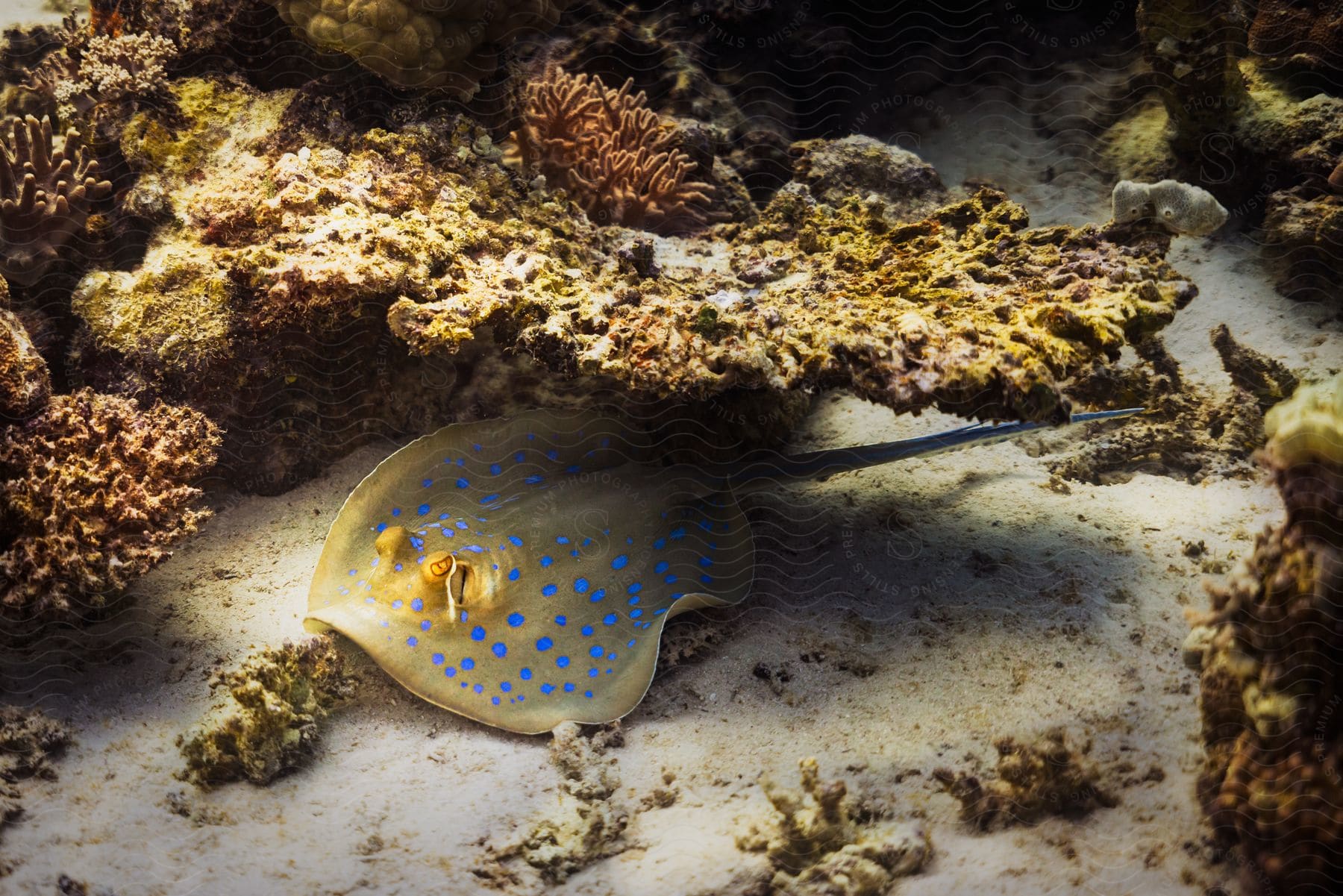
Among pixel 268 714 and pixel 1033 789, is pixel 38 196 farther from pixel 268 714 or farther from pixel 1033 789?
pixel 1033 789

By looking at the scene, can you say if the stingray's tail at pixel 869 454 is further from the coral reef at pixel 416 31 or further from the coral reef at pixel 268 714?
the coral reef at pixel 416 31

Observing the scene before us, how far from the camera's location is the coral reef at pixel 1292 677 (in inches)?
91.6

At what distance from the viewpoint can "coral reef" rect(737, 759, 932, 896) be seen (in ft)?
8.55

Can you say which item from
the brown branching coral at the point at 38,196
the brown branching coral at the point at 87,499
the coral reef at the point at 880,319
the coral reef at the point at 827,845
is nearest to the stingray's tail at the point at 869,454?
the coral reef at the point at 880,319

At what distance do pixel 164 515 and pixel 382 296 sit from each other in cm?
154

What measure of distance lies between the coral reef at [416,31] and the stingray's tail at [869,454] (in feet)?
10.2

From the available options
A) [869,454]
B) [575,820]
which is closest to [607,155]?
[869,454]

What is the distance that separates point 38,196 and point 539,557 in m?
3.46

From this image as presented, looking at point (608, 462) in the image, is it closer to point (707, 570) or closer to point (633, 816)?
point (707, 570)

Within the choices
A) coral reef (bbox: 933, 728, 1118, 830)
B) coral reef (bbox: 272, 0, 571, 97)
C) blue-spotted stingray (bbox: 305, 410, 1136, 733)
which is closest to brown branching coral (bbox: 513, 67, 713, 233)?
coral reef (bbox: 272, 0, 571, 97)

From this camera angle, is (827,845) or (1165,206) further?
(1165,206)

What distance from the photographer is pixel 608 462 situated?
4219mm

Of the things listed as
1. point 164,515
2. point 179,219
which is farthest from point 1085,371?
point 179,219

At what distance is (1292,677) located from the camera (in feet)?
7.97
